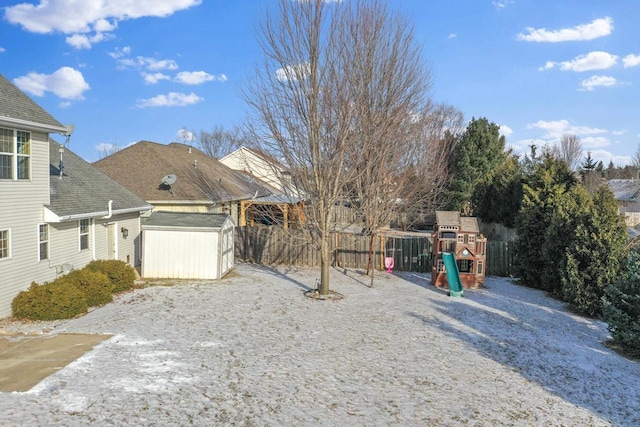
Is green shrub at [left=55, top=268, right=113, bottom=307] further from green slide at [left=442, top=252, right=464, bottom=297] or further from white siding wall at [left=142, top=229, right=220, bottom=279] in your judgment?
green slide at [left=442, top=252, right=464, bottom=297]

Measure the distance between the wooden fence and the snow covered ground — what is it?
6046 millimetres

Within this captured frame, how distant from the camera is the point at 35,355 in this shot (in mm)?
8203

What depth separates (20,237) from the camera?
11.2 meters

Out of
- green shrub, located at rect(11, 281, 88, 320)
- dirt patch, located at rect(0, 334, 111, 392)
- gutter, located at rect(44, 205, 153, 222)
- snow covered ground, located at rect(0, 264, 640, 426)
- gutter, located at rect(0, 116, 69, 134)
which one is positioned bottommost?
snow covered ground, located at rect(0, 264, 640, 426)

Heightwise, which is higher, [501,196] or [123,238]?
[501,196]

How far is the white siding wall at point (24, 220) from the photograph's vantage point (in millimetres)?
10664

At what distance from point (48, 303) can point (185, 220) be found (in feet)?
20.1

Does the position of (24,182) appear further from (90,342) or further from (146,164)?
(146,164)

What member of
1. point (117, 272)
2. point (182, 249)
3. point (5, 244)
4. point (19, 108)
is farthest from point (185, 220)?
point (19, 108)

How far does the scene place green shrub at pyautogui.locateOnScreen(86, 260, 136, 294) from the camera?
13.7 metres

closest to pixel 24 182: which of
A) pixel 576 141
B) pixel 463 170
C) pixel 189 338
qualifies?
pixel 189 338

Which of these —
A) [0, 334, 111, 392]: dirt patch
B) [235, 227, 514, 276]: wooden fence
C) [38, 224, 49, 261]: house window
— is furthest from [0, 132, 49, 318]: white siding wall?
[235, 227, 514, 276]: wooden fence

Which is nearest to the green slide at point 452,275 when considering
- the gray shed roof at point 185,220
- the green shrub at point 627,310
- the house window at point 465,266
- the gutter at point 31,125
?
the house window at point 465,266

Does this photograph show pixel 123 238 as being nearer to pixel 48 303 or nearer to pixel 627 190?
pixel 48 303
